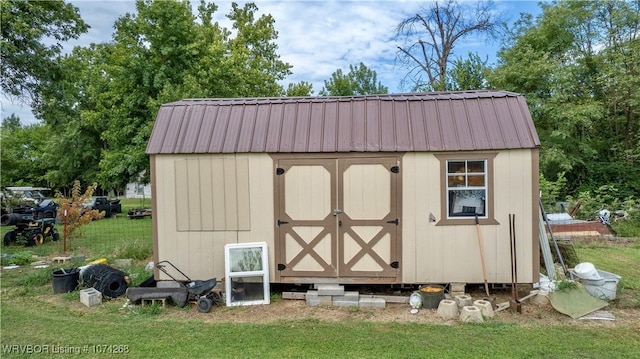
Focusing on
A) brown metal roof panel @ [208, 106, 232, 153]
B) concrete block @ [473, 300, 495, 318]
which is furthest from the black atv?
concrete block @ [473, 300, 495, 318]

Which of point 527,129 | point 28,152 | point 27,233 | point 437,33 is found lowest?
point 27,233

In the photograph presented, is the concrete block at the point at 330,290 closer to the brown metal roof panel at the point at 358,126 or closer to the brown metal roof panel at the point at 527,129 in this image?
the brown metal roof panel at the point at 358,126

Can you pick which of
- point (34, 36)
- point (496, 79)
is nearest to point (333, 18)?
point (496, 79)

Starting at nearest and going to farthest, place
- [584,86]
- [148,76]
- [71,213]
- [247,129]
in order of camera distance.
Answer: [247,129]
[71,213]
[148,76]
[584,86]

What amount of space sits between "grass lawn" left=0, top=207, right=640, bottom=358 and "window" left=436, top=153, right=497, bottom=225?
141 centimetres

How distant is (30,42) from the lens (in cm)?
901

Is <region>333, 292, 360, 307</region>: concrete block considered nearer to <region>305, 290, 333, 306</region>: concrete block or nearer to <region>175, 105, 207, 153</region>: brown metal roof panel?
<region>305, 290, 333, 306</region>: concrete block

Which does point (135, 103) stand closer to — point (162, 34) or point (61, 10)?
point (162, 34)

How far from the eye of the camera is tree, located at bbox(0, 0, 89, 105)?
337 inches

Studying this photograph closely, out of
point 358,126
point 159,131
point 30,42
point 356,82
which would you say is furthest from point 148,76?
point 356,82

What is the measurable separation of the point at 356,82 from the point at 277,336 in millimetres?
23009

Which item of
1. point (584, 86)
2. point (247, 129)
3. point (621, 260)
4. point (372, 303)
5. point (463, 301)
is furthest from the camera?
point (584, 86)

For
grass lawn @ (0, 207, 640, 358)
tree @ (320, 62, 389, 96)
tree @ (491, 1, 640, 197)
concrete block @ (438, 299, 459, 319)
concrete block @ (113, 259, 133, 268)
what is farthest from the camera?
tree @ (320, 62, 389, 96)

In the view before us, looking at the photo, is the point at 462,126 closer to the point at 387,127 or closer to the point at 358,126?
the point at 387,127
